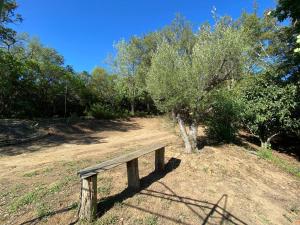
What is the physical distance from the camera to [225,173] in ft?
23.4

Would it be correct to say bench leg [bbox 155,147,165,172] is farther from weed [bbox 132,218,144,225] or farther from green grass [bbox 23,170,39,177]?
green grass [bbox 23,170,39,177]

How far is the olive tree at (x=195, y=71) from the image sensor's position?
7.99 metres

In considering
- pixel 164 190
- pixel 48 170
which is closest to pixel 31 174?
pixel 48 170

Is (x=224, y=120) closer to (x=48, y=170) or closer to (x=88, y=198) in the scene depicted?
(x=48, y=170)

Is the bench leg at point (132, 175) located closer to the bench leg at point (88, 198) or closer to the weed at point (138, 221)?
the weed at point (138, 221)

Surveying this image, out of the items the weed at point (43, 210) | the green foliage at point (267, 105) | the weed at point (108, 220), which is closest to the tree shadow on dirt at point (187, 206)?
the weed at point (108, 220)

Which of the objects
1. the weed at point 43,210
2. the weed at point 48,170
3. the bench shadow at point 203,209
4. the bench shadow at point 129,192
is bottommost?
the bench shadow at point 203,209

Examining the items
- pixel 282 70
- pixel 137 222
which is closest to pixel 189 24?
pixel 282 70

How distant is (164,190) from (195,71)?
4.00 metres

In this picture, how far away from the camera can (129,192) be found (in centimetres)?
524

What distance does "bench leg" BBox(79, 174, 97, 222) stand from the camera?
403 cm

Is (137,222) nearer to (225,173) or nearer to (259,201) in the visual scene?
(259,201)

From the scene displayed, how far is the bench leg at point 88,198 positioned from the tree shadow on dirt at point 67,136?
6.23m

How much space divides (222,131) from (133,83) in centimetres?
1467
